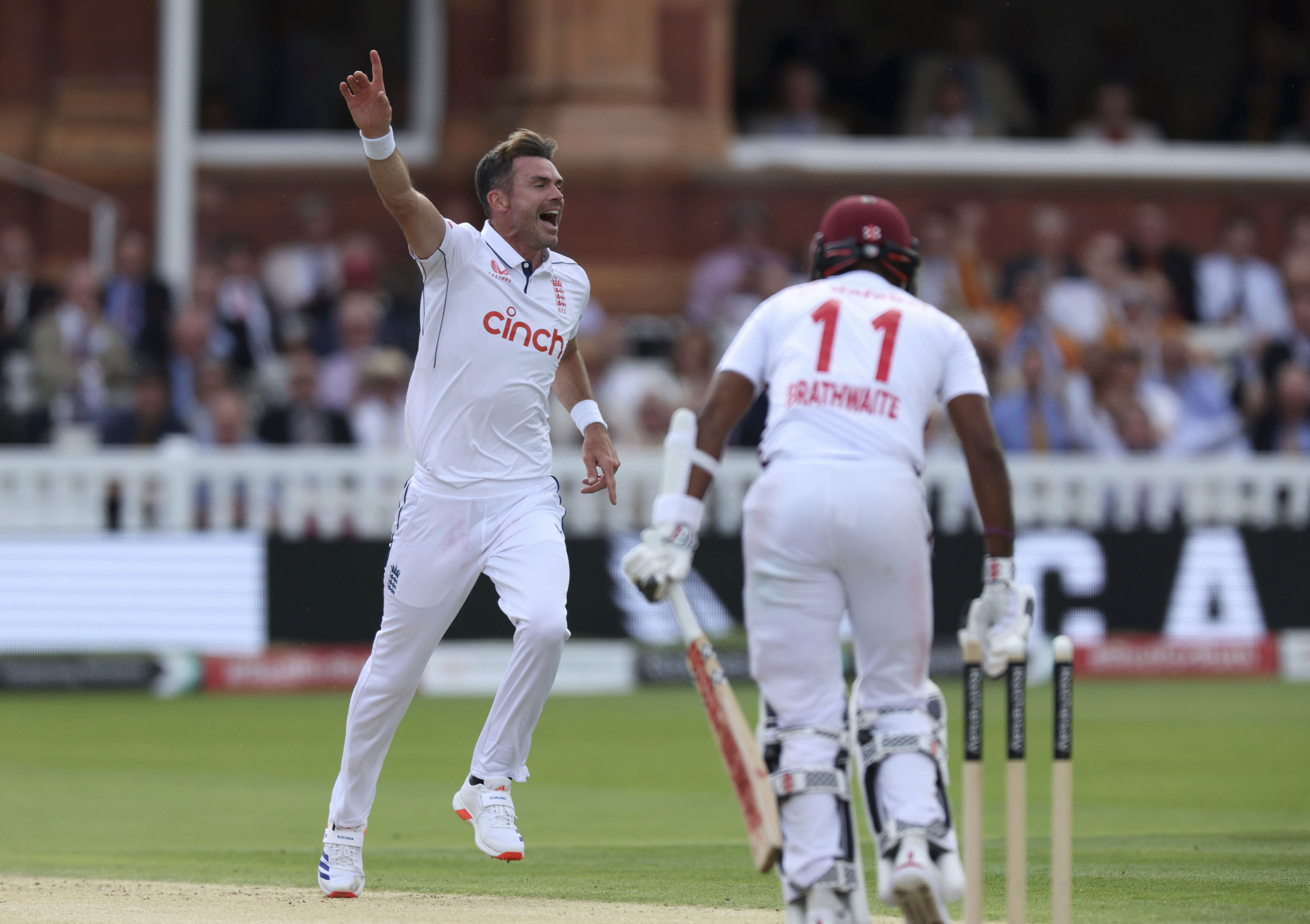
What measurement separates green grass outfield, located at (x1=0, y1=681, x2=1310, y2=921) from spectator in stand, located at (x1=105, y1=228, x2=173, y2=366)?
8.53ft

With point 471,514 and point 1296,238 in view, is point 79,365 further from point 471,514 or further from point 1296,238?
point 1296,238

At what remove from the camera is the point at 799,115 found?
Result: 18375 millimetres

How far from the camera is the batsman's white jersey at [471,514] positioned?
7.09m

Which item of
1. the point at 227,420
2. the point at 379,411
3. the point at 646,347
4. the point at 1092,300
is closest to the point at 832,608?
the point at 379,411

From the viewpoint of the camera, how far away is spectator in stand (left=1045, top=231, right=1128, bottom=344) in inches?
625

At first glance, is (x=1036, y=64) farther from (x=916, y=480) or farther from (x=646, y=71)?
(x=916, y=480)

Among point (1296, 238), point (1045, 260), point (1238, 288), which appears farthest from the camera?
point (1296, 238)

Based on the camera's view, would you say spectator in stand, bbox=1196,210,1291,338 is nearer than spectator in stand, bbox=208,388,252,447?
No

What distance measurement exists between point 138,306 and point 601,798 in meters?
6.71

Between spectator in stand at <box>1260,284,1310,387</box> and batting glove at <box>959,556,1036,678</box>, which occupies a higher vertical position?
spectator in stand at <box>1260,284,1310,387</box>

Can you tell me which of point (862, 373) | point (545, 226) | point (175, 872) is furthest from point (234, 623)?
point (862, 373)

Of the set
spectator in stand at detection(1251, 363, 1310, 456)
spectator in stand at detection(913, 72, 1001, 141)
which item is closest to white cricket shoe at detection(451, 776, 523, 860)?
spectator in stand at detection(1251, 363, 1310, 456)

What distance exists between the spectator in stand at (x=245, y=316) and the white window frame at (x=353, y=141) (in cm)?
281

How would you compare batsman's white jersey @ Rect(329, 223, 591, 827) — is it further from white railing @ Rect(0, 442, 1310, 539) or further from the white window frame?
the white window frame
